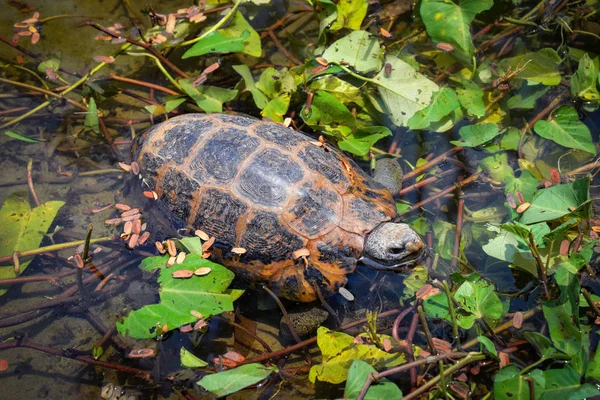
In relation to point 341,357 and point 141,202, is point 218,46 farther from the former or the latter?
point 341,357

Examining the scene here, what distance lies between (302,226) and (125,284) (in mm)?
1558

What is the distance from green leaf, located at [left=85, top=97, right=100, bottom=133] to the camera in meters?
4.30

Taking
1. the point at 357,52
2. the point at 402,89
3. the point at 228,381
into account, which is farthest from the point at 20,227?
the point at 402,89

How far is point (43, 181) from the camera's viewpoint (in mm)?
4379

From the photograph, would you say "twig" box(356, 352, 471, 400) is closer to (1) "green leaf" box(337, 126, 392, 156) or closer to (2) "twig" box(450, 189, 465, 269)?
(2) "twig" box(450, 189, 465, 269)

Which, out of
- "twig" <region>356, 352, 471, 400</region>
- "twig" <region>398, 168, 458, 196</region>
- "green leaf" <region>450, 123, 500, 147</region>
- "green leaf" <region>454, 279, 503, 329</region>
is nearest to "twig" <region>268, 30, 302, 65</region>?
"twig" <region>398, 168, 458, 196</region>

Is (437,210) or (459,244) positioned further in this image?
(437,210)

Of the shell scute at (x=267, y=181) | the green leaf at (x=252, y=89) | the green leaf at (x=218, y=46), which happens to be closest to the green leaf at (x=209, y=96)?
the green leaf at (x=252, y=89)

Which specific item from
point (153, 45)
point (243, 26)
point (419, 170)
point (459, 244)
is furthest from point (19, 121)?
point (459, 244)

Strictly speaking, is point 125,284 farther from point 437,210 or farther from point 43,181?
point 437,210

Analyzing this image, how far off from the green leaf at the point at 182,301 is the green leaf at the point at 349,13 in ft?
8.15

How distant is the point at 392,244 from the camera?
340cm

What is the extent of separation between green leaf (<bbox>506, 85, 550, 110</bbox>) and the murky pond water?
3 cm

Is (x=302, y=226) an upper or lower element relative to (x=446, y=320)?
upper
